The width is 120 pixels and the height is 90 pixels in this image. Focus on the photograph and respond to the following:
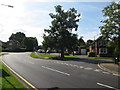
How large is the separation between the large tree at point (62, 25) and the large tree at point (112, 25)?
17.9 meters

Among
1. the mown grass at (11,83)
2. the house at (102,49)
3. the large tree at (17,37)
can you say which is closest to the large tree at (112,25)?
the mown grass at (11,83)

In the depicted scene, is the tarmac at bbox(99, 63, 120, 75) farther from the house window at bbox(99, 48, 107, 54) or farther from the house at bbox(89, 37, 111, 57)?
the house window at bbox(99, 48, 107, 54)

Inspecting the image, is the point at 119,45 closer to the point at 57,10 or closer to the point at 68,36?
the point at 68,36

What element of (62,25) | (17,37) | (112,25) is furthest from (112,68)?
(17,37)

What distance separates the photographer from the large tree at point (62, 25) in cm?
3759

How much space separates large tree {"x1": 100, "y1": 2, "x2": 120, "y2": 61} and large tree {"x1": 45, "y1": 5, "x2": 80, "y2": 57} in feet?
58.6

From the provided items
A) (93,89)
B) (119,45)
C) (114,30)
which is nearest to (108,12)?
(114,30)

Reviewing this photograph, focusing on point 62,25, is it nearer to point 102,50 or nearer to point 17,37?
point 102,50

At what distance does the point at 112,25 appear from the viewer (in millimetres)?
18875

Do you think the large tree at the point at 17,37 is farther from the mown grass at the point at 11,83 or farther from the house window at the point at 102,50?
the mown grass at the point at 11,83

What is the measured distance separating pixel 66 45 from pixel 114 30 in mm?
19177

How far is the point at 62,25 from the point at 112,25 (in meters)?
21.2

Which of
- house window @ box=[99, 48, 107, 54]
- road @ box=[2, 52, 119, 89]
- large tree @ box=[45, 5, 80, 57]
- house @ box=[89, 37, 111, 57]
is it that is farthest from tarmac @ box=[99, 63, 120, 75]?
house window @ box=[99, 48, 107, 54]

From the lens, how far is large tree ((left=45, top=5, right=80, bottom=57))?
123ft
